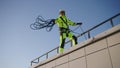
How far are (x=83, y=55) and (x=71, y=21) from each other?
2.29 m

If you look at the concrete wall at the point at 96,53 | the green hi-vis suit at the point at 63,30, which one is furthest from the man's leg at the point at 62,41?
the concrete wall at the point at 96,53

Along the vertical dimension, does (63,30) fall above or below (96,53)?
above

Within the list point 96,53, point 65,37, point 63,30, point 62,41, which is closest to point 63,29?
point 63,30

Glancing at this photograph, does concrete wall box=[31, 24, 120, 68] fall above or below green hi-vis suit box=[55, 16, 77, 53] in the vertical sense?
below

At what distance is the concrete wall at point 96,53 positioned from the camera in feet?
18.3

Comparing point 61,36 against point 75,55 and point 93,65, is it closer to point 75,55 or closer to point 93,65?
point 75,55

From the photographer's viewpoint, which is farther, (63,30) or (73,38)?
(63,30)

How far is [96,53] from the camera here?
6.20 meters

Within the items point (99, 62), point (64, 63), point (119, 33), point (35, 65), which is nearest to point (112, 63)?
point (99, 62)

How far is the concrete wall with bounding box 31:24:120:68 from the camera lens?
18.3 ft

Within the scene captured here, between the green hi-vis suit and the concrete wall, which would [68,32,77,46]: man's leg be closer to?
the green hi-vis suit

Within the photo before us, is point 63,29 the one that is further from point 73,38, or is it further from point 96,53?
point 96,53

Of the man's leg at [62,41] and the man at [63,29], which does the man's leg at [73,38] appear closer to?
the man at [63,29]

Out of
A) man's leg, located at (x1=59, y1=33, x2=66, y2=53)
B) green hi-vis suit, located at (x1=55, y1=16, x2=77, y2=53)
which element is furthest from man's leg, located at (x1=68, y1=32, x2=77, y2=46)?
man's leg, located at (x1=59, y1=33, x2=66, y2=53)
